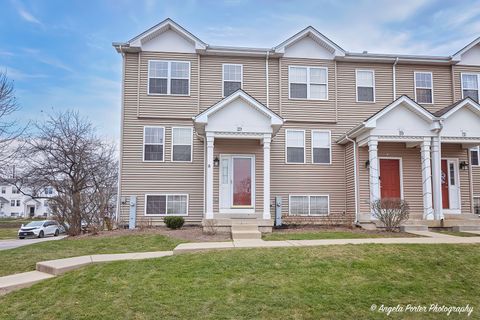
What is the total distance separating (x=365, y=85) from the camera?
15.3 metres

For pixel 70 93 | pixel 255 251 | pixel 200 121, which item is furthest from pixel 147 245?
pixel 70 93

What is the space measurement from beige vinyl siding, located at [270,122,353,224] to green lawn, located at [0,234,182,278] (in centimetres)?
592

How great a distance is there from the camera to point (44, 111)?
20375 millimetres

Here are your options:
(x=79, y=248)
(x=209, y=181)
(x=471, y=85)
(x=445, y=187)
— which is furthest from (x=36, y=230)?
(x=471, y=85)

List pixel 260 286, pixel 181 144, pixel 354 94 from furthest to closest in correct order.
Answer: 1. pixel 354 94
2. pixel 181 144
3. pixel 260 286

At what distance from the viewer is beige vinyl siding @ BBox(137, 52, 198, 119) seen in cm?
1423

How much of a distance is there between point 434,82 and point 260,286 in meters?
14.3

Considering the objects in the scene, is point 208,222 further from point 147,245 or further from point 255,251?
point 255,251

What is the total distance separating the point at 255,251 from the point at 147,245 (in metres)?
3.39

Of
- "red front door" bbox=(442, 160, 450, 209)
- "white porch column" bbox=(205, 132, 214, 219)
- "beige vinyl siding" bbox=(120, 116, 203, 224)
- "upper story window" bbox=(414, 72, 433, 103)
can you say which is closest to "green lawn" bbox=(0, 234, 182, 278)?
"white porch column" bbox=(205, 132, 214, 219)

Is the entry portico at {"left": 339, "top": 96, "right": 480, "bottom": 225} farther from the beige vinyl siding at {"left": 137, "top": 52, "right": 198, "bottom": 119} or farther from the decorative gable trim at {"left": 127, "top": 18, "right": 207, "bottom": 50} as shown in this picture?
the decorative gable trim at {"left": 127, "top": 18, "right": 207, "bottom": 50}

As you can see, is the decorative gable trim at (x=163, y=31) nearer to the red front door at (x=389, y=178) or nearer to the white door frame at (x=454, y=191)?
the red front door at (x=389, y=178)

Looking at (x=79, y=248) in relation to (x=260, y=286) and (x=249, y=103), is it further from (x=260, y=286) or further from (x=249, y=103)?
(x=249, y=103)

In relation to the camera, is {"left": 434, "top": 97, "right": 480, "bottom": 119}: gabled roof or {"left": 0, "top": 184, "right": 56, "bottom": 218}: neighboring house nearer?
{"left": 434, "top": 97, "right": 480, "bottom": 119}: gabled roof
